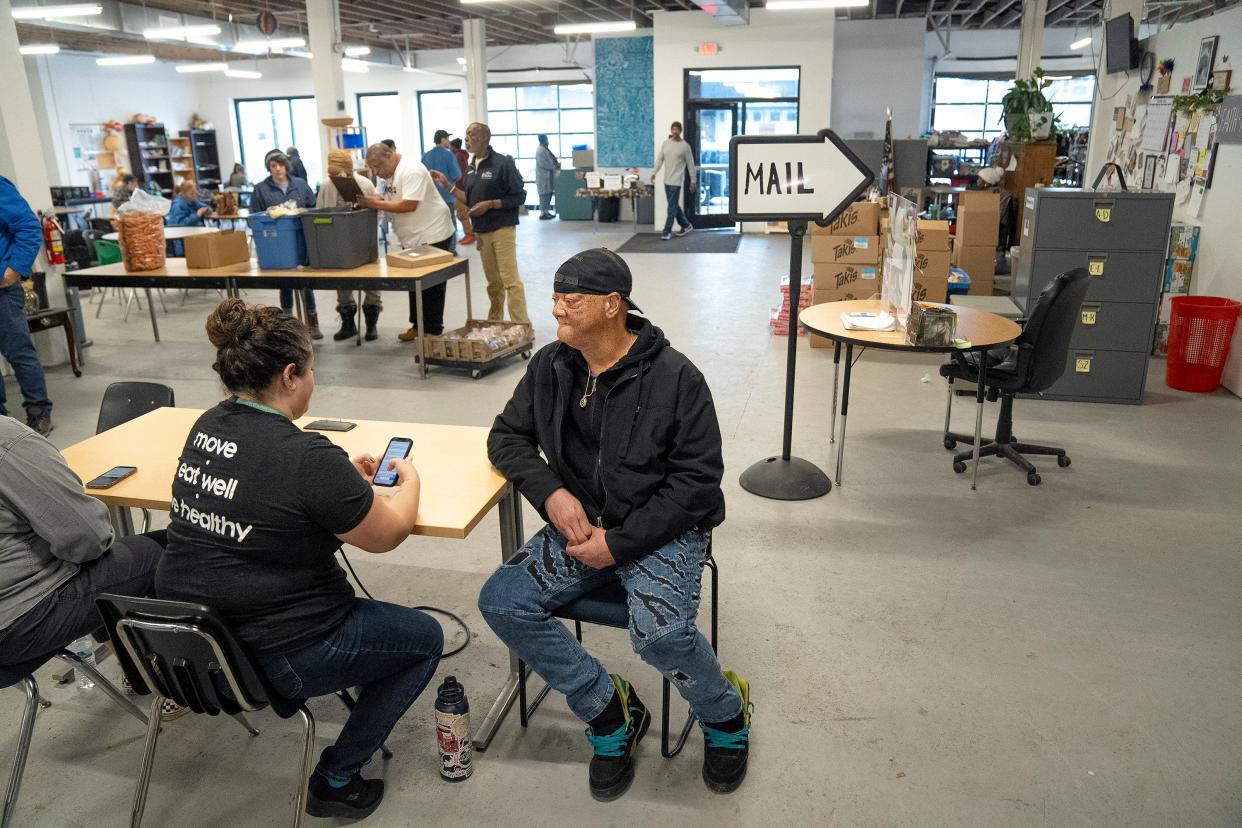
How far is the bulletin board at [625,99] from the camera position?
47.5 feet

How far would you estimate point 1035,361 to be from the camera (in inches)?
154

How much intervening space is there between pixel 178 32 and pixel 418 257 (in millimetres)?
9112

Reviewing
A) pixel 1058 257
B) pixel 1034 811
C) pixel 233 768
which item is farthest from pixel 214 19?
pixel 1034 811

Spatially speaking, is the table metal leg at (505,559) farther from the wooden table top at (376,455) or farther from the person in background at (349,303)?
the person in background at (349,303)

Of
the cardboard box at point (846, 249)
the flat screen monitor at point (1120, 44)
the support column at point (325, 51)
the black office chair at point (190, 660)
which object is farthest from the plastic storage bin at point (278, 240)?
the flat screen monitor at point (1120, 44)

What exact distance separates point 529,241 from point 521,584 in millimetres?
11044

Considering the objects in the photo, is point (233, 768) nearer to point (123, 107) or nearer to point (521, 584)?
point (521, 584)

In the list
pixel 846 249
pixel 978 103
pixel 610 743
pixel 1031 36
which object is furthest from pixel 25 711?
pixel 978 103

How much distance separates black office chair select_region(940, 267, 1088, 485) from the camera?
386 cm

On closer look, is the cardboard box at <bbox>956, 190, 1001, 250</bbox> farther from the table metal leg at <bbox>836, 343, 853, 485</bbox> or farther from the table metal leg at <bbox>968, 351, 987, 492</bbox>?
the table metal leg at <bbox>836, 343, 853, 485</bbox>

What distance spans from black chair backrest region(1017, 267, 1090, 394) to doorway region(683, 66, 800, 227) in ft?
31.7

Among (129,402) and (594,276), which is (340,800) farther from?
(129,402)

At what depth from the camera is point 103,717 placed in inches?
100

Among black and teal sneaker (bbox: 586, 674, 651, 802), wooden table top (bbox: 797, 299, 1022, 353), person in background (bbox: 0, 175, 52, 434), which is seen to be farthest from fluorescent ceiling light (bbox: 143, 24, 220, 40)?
black and teal sneaker (bbox: 586, 674, 651, 802)
